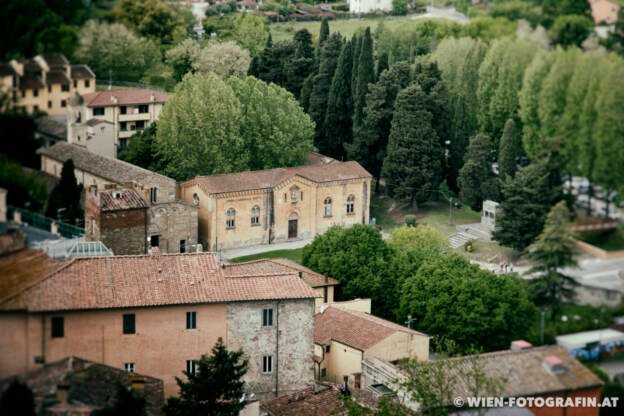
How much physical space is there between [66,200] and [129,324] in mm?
1952

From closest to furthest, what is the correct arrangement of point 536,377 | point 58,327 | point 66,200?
point 536,377
point 58,327
point 66,200

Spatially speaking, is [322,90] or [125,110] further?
[322,90]

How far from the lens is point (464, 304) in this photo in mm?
16531

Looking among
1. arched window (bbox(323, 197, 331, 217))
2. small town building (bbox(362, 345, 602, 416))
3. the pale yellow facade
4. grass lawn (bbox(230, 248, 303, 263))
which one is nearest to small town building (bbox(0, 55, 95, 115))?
small town building (bbox(362, 345, 602, 416))

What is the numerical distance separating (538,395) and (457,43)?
9162 millimetres

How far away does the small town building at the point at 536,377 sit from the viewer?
11.8 metres

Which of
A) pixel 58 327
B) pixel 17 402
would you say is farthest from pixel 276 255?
pixel 17 402

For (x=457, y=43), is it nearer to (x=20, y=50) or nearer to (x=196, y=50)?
(x=196, y=50)

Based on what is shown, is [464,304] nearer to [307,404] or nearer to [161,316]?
[307,404]

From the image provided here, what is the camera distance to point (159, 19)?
47.5ft

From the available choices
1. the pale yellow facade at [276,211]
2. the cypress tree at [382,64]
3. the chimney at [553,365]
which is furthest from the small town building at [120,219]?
the chimney at [553,365]

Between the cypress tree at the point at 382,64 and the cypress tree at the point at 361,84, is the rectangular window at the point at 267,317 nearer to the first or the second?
the cypress tree at the point at 361,84

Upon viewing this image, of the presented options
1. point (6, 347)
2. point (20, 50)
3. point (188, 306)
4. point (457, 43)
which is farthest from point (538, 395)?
point (457, 43)

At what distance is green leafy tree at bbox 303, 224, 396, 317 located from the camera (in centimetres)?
1795
